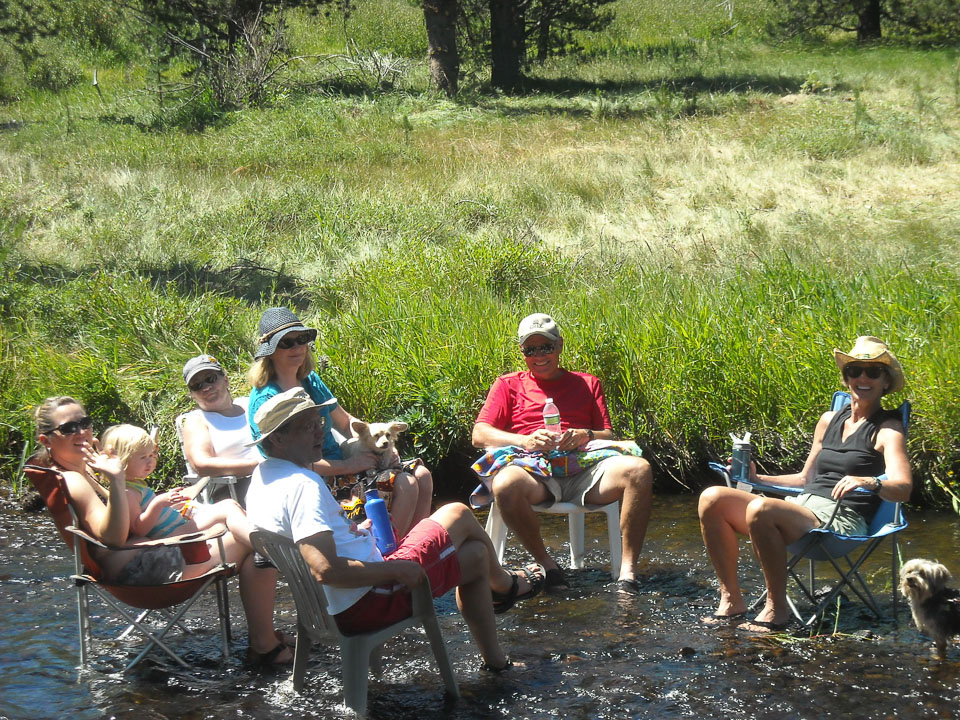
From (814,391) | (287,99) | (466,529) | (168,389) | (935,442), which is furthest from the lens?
(287,99)

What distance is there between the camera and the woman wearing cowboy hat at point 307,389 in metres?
5.00

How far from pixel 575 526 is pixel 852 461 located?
1.57 metres

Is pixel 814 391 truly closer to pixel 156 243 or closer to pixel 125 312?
pixel 125 312

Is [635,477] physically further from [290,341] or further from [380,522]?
[290,341]

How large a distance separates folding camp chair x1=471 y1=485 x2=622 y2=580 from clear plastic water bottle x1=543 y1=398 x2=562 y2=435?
Answer: 39cm

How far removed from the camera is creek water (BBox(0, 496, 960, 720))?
3918 mm

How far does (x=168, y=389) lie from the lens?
25.5 feet

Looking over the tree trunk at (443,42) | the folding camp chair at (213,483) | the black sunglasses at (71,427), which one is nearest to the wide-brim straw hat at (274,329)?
the folding camp chair at (213,483)

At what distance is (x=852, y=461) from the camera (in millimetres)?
4578

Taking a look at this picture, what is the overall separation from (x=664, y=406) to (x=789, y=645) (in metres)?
2.59

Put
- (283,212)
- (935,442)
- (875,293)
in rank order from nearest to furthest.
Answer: (935,442), (875,293), (283,212)

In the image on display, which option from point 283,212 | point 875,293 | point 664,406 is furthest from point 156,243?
point 875,293

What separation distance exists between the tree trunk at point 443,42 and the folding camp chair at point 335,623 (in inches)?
615

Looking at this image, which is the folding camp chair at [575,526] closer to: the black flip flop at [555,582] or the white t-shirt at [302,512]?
the black flip flop at [555,582]
